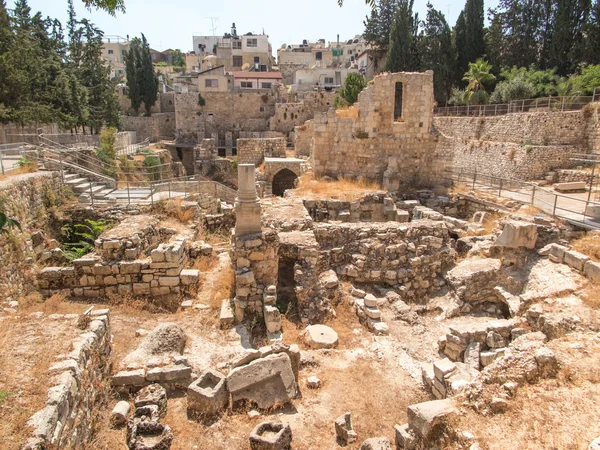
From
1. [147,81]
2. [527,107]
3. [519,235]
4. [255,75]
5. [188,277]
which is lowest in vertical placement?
[188,277]

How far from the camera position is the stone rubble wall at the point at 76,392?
14.0 feet

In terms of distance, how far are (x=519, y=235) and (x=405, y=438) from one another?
7.16m

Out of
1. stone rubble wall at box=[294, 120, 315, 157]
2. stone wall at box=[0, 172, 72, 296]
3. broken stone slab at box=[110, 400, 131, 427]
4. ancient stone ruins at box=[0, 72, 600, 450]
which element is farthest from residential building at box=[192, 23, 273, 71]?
broken stone slab at box=[110, 400, 131, 427]

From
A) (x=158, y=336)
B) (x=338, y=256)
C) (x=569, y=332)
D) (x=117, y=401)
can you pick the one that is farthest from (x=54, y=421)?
(x=569, y=332)

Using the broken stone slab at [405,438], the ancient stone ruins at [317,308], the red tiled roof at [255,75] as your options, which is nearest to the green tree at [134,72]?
the red tiled roof at [255,75]

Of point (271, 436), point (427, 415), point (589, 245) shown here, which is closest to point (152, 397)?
point (271, 436)

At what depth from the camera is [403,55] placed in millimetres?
36875

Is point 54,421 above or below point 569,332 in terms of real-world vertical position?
above

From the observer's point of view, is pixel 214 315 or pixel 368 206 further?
pixel 368 206

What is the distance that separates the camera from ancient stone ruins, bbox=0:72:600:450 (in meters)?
5.16

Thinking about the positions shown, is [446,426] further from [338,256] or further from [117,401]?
[338,256]

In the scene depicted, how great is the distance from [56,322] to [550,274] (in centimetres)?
1058

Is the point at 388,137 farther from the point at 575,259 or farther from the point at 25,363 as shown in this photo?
the point at 25,363

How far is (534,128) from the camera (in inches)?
829
